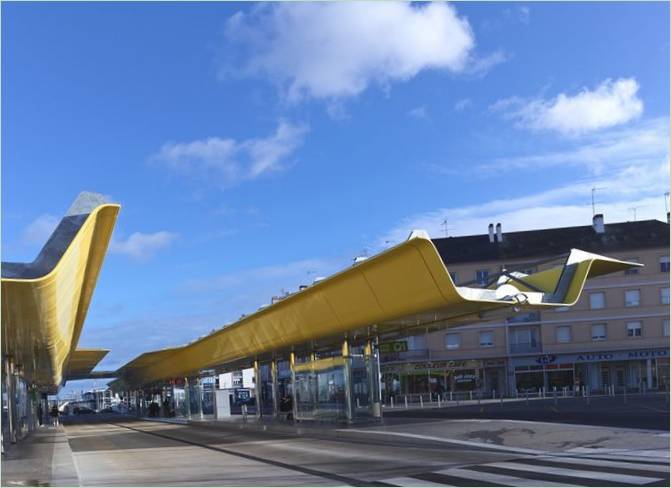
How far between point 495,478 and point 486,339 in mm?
56935

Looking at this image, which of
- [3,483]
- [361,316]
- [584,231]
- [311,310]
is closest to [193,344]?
[311,310]

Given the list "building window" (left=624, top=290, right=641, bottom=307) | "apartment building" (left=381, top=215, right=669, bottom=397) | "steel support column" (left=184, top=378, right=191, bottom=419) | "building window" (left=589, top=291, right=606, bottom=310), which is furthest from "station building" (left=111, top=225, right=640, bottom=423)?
"building window" (left=624, top=290, right=641, bottom=307)

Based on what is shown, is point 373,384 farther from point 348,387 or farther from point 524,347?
point 524,347

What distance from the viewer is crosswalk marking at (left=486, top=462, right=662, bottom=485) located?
10.9m

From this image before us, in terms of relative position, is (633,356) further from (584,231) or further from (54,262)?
(54,262)

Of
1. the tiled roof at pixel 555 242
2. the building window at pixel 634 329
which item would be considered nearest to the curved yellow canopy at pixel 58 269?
the building window at pixel 634 329

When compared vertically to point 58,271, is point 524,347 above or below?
below

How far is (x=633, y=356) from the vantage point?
207ft

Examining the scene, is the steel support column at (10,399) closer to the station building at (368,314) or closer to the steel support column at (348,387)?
the station building at (368,314)

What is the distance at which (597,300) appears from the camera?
6544cm

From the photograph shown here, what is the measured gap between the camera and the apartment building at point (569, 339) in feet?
209

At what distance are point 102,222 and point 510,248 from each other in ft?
206

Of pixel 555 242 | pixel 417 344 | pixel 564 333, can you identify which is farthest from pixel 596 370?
pixel 417 344

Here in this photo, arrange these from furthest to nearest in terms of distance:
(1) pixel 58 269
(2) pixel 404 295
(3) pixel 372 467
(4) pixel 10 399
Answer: (4) pixel 10 399
(2) pixel 404 295
(3) pixel 372 467
(1) pixel 58 269
